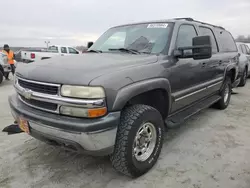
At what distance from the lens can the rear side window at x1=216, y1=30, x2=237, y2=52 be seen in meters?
4.87

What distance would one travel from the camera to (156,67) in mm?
2764

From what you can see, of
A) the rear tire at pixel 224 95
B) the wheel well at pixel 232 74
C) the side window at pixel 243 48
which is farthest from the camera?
the side window at pixel 243 48

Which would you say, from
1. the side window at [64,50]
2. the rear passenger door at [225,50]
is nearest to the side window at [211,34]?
the rear passenger door at [225,50]

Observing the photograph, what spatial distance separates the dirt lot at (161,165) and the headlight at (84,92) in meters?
1.07

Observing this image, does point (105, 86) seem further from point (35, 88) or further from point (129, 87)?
point (35, 88)

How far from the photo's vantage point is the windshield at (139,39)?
3180 mm

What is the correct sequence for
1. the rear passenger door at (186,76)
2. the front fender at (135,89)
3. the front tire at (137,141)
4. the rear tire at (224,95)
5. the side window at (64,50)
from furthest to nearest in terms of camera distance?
the side window at (64,50) < the rear tire at (224,95) < the rear passenger door at (186,76) < the front tire at (137,141) < the front fender at (135,89)

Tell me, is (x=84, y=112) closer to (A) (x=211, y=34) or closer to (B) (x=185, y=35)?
(B) (x=185, y=35)

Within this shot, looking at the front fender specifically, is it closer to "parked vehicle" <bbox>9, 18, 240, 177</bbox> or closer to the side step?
"parked vehicle" <bbox>9, 18, 240, 177</bbox>

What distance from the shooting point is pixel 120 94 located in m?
2.22

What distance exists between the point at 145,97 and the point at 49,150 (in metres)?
1.62

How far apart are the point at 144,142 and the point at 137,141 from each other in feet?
0.47

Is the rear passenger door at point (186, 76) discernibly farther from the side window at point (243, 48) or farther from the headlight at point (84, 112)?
the side window at point (243, 48)

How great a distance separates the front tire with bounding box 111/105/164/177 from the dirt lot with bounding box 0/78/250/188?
0.56ft
